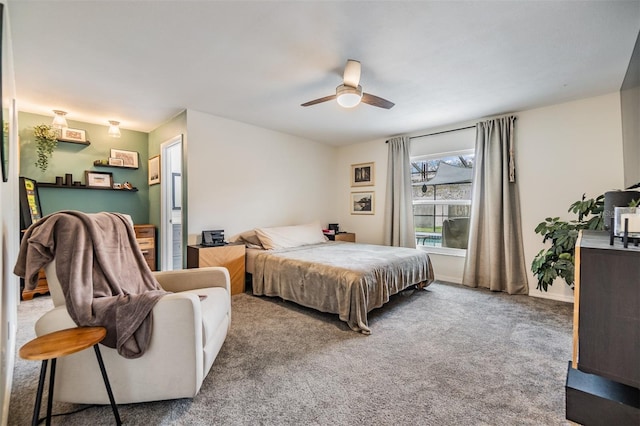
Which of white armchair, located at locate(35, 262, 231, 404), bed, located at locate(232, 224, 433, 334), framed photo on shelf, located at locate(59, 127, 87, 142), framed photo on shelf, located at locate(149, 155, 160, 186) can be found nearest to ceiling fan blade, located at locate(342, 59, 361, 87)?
bed, located at locate(232, 224, 433, 334)

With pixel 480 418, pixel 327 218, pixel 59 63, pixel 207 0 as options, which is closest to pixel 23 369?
pixel 59 63

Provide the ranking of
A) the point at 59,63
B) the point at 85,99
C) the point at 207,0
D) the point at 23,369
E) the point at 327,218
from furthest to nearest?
the point at 327,218 → the point at 85,99 → the point at 59,63 → the point at 23,369 → the point at 207,0

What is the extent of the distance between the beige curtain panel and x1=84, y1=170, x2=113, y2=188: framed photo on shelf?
18.0ft

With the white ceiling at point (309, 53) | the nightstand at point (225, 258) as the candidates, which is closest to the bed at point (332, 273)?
the nightstand at point (225, 258)

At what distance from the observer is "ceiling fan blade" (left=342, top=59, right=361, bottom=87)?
2.32 meters

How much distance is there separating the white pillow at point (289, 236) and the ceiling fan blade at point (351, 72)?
2.29m

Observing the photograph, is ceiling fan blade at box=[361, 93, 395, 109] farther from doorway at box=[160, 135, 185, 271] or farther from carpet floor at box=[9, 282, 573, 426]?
doorway at box=[160, 135, 185, 271]

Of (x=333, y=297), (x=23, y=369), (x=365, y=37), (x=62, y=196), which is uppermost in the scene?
(x=365, y=37)

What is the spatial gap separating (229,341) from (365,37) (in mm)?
2628

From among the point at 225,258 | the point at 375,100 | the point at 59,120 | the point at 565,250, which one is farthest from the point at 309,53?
the point at 59,120

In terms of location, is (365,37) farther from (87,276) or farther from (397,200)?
(397,200)

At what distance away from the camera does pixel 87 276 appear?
1488 mm

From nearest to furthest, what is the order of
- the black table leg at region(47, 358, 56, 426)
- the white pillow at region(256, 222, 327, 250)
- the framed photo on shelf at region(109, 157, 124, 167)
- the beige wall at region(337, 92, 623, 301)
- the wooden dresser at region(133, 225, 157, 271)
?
the black table leg at region(47, 358, 56, 426)
the beige wall at region(337, 92, 623, 301)
the white pillow at region(256, 222, 327, 250)
the wooden dresser at region(133, 225, 157, 271)
the framed photo on shelf at region(109, 157, 124, 167)

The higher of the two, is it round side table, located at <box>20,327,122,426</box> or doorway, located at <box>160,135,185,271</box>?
doorway, located at <box>160,135,185,271</box>
